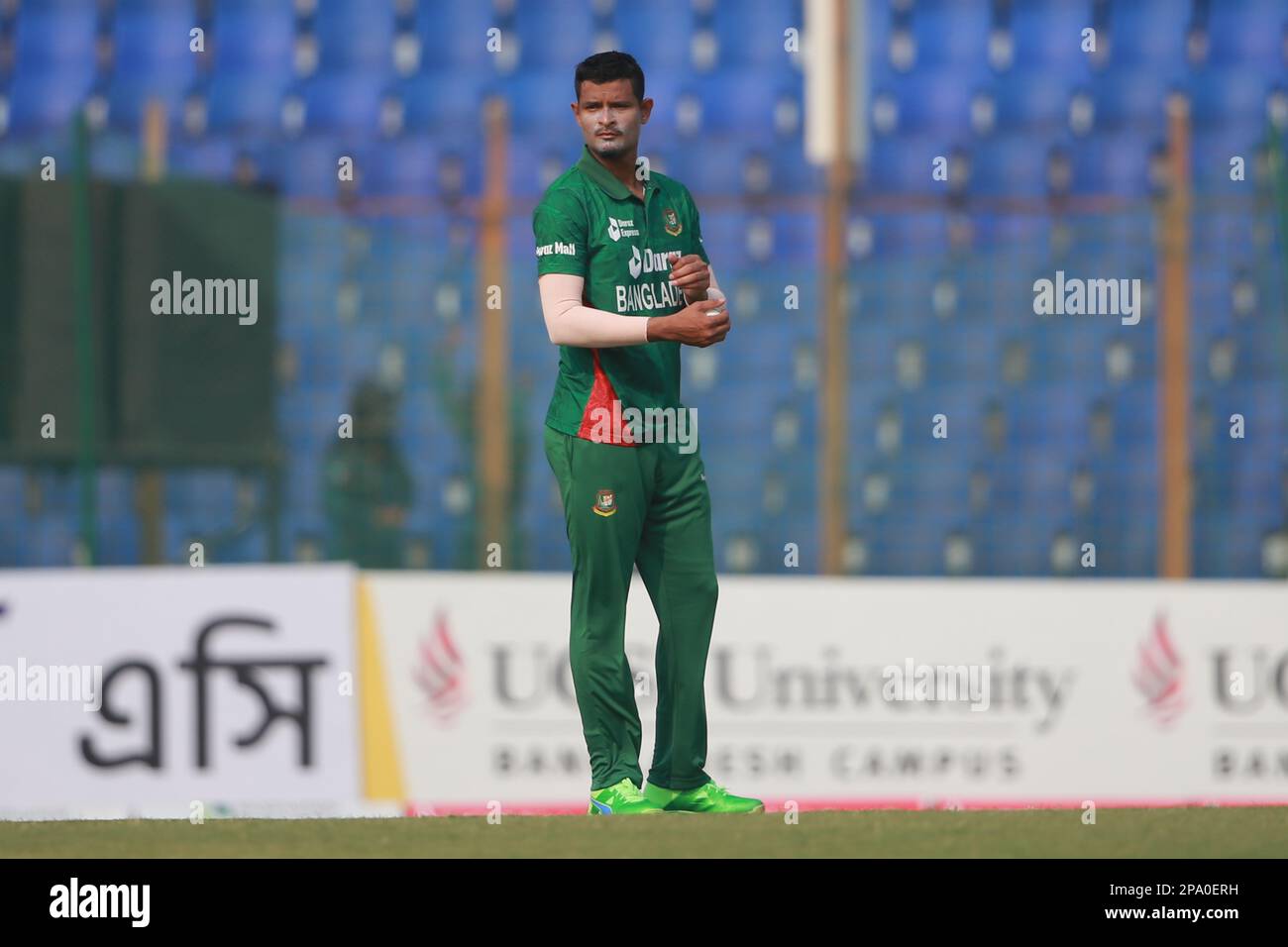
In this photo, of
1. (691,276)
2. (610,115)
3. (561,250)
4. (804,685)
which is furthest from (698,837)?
(804,685)

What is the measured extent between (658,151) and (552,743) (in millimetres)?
3110

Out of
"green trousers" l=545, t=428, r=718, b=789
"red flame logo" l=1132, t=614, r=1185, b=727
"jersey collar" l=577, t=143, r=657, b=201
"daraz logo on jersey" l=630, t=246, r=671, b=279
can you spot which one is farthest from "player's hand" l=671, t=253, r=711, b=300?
"red flame logo" l=1132, t=614, r=1185, b=727

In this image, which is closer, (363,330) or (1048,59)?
(363,330)

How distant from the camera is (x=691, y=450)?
15.8 ft

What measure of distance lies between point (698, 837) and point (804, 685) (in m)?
2.66

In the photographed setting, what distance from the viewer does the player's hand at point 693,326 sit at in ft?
14.6

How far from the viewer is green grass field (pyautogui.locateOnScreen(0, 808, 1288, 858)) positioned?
177 inches

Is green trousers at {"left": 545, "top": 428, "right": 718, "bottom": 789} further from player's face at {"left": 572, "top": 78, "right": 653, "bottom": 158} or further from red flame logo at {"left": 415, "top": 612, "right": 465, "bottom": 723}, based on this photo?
red flame logo at {"left": 415, "top": 612, "right": 465, "bottom": 723}

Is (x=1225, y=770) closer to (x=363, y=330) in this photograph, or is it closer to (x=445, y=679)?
(x=445, y=679)

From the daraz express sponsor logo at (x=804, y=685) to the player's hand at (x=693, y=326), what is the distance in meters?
2.71

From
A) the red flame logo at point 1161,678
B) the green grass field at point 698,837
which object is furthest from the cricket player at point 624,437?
the red flame logo at point 1161,678

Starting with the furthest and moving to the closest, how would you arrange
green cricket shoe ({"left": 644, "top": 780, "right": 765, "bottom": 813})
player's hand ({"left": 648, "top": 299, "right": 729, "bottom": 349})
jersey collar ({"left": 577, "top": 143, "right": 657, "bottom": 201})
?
green cricket shoe ({"left": 644, "top": 780, "right": 765, "bottom": 813}) < jersey collar ({"left": 577, "top": 143, "right": 657, "bottom": 201}) < player's hand ({"left": 648, "top": 299, "right": 729, "bottom": 349})

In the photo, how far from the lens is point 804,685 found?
7.12 metres

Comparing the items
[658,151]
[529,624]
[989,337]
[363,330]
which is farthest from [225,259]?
[989,337]
